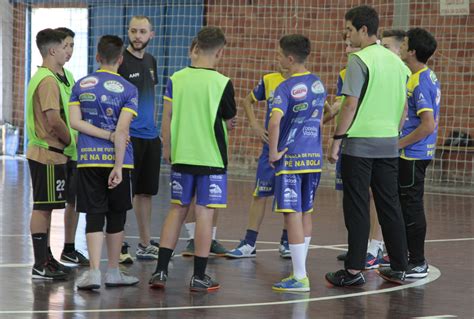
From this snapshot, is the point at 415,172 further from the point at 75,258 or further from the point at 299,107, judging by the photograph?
the point at 75,258

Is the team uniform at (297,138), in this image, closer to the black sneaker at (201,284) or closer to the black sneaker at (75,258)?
the black sneaker at (201,284)

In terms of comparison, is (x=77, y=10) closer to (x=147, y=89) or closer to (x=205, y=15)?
(x=205, y=15)

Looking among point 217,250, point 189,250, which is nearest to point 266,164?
point 217,250

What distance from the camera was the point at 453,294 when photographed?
21.7ft

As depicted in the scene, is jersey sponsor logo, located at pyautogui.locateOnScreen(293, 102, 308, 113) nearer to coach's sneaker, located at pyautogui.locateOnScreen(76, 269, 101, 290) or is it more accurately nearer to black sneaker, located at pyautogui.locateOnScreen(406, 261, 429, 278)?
black sneaker, located at pyautogui.locateOnScreen(406, 261, 429, 278)

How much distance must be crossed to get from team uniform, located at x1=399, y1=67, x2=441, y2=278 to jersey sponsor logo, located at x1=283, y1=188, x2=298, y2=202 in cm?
100

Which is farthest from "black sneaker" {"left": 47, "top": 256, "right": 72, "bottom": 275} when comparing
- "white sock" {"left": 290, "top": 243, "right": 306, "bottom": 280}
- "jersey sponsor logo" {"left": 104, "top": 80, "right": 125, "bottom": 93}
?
"white sock" {"left": 290, "top": 243, "right": 306, "bottom": 280}

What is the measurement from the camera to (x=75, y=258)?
24.9 feet

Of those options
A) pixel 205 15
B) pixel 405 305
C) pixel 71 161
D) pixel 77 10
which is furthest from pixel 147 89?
pixel 77 10

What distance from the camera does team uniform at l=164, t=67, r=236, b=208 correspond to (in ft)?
21.6

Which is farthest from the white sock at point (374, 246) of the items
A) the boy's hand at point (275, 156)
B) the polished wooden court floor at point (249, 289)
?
the boy's hand at point (275, 156)

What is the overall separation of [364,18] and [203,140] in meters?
1.37

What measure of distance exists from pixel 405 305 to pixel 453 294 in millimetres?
535

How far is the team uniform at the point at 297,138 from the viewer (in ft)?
22.1
